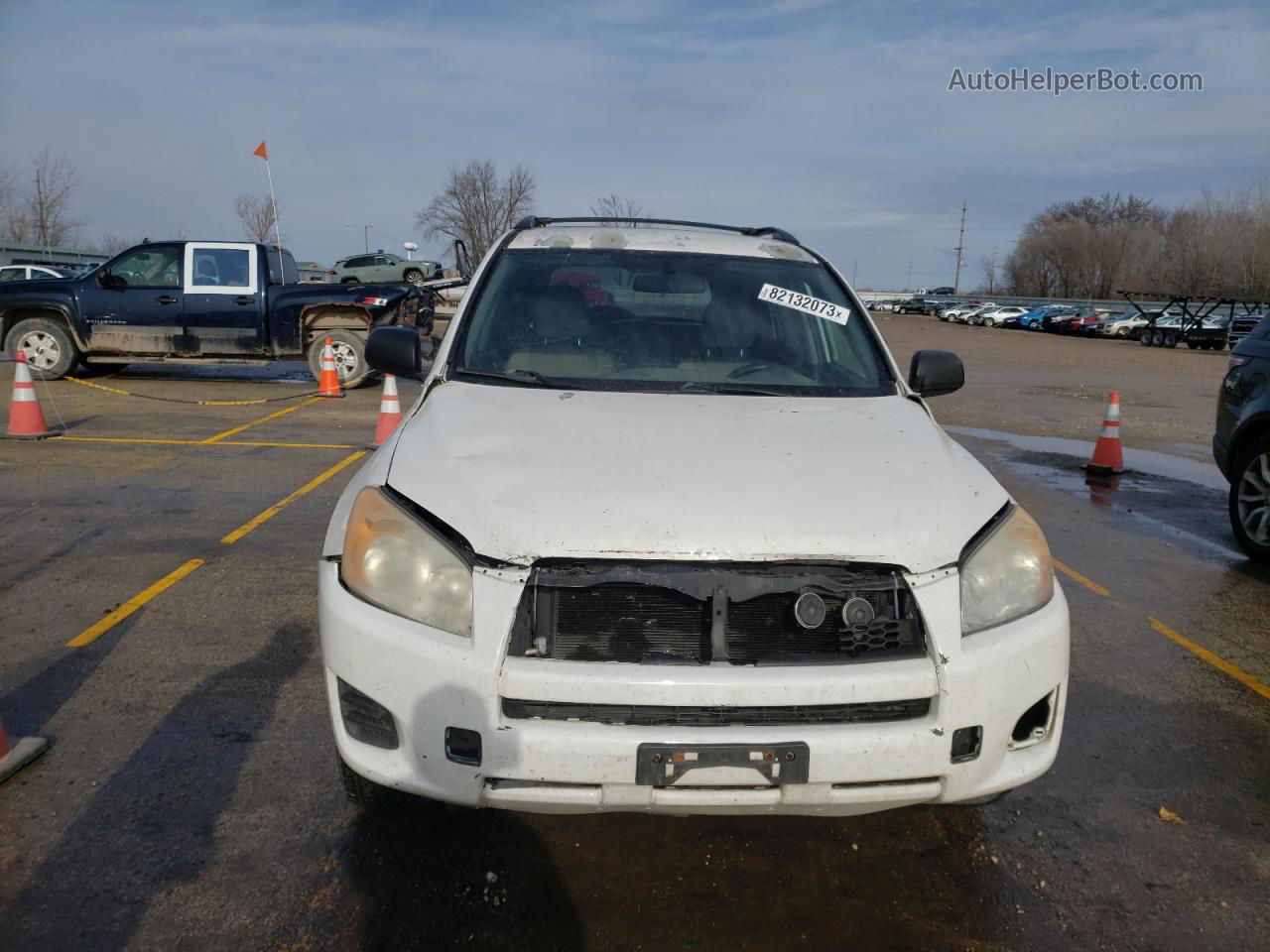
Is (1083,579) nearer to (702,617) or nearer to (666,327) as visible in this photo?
(666,327)

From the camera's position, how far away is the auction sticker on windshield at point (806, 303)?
146 inches

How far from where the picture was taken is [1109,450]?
856 centimetres

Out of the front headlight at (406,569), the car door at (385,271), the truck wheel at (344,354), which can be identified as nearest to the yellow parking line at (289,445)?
the truck wheel at (344,354)

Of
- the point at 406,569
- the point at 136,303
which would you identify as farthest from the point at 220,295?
the point at 406,569

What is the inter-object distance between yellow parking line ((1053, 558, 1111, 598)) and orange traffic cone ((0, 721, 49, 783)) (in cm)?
500

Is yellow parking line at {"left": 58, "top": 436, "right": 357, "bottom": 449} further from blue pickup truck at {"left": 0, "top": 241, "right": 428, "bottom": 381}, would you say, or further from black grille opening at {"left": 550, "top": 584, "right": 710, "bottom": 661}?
black grille opening at {"left": 550, "top": 584, "right": 710, "bottom": 661}

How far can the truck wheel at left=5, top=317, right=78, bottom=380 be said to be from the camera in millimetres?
12375

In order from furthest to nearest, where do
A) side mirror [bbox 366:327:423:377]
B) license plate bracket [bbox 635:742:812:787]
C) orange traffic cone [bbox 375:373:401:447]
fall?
orange traffic cone [bbox 375:373:401:447] → side mirror [bbox 366:327:423:377] → license plate bracket [bbox 635:742:812:787]

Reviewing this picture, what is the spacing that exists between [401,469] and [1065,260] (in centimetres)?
10313

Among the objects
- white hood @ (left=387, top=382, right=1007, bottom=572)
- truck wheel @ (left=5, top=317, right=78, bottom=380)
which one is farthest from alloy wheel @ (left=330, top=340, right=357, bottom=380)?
white hood @ (left=387, top=382, right=1007, bottom=572)

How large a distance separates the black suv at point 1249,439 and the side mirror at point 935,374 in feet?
11.0

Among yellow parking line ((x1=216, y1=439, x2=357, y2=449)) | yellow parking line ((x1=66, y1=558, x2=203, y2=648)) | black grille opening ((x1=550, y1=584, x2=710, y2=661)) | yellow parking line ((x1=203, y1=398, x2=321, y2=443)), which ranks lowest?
yellow parking line ((x1=66, y1=558, x2=203, y2=648))

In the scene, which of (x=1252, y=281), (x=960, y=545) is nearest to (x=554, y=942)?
(x=960, y=545)

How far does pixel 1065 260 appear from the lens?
93500mm
